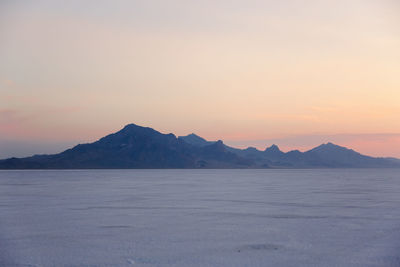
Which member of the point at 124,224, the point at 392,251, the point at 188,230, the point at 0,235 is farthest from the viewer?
the point at 124,224

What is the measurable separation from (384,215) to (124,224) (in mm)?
12226

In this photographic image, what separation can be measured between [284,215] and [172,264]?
36.3 ft

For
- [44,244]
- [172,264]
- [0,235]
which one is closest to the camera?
[172,264]

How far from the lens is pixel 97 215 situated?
20000mm

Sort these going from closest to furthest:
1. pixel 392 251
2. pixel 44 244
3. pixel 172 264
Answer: pixel 172 264 < pixel 392 251 < pixel 44 244

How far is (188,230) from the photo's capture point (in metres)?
15.5

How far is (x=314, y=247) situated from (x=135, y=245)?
5.27 metres

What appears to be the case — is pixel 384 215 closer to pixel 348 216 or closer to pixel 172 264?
pixel 348 216

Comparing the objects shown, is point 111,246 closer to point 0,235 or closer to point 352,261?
point 0,235

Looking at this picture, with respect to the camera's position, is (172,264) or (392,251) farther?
(392,251)

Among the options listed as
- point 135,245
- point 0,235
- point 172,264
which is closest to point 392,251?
point 172,264

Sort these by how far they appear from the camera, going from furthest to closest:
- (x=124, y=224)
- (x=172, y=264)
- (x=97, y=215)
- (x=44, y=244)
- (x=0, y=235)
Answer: (x=97, y=215)
(x=124, y=224)
(x=0, y=235)
(x=44, y=244)
(x=172, y=264)

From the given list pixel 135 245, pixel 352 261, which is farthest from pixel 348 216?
pixel 135 245

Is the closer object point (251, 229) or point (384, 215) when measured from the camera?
point (251, 229)
